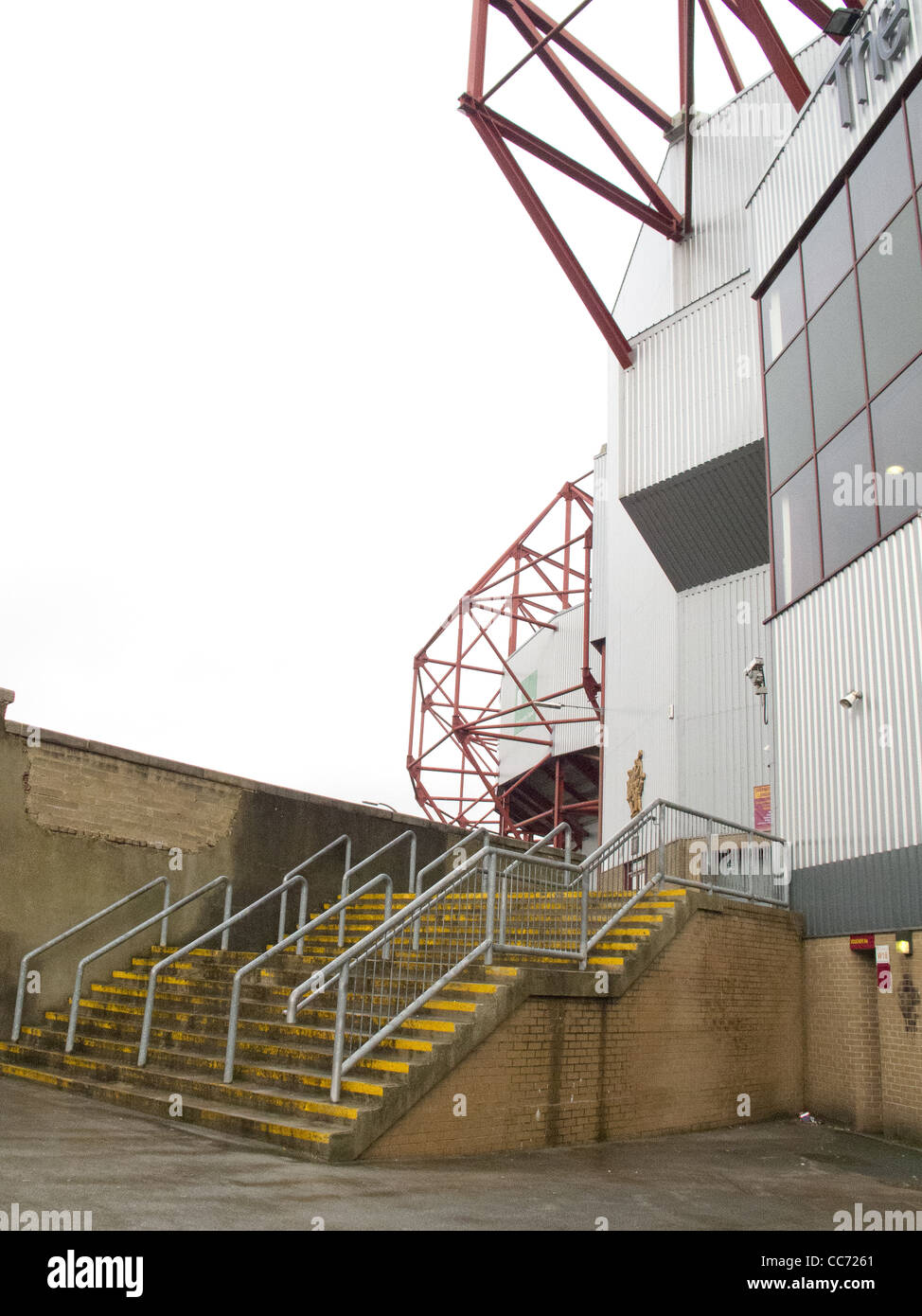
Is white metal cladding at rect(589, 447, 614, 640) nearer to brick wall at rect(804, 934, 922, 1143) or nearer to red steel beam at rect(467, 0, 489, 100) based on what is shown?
red steel beam at rect(467, 0, 489, 100)

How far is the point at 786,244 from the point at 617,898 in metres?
8.29

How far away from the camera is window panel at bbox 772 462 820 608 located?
1195 centimetres

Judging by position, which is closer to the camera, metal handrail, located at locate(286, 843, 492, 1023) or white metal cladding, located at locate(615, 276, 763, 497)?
metal handrail, located at locate(286, 843, 492, 1023)

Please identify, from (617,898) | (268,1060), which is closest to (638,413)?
(617,898)

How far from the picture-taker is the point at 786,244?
42.9 feet

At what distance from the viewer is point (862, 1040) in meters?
10.5

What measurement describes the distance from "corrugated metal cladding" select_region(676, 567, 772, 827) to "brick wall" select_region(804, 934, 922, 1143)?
3738 mm

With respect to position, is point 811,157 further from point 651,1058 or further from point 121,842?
point 121,842

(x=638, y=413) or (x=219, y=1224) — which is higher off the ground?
(x=638, y=413)

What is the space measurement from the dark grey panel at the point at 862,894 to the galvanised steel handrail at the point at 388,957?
4003 millimetres

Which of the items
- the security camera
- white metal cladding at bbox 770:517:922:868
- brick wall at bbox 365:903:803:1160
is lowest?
brick wall at bbox 365:903:803:1160

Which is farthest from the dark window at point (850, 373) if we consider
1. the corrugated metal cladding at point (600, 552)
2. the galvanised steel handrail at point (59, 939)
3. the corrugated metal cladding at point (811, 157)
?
the corrugated metal cladding at point (600, 552)

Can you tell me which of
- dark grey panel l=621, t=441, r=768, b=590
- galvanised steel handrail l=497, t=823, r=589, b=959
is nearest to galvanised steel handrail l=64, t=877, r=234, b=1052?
galvanised steel handrail l=497, t=823, r=589, b=959
